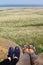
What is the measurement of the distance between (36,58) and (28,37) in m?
16.4

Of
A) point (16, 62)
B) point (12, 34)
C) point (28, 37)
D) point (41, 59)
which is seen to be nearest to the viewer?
point (16, 62)

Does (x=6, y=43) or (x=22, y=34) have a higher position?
(x=6, y=43)

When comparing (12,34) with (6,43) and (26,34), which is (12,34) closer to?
(26,34)

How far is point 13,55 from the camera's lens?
47.5 ft

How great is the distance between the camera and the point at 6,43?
60.2 ft

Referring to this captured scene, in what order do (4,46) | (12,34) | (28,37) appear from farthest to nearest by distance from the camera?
1. (12,34)
2. (28,37)
3. (4,46)

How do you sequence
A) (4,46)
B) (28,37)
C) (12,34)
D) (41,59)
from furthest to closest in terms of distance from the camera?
1. (12,34)
2. (28,37)
3. (4,46)
4. (41,59)

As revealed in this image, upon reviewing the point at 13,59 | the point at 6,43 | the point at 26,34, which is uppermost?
the point at 13,59

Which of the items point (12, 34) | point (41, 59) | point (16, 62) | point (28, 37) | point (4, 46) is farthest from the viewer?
point (12, 34)

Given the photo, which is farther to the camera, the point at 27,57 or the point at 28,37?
the point at 28,37

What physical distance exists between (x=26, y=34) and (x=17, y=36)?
179cm

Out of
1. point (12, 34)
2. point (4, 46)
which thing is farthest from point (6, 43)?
point (12, 34)

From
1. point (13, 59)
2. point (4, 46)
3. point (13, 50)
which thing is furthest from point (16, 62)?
point (4, 46)

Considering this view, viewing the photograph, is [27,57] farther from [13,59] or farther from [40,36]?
[40,36]
